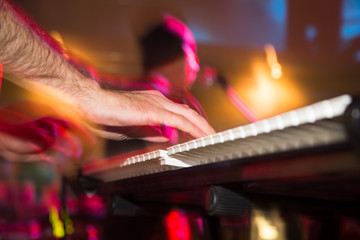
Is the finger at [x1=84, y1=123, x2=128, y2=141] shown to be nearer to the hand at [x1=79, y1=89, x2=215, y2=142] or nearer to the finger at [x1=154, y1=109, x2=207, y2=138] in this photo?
the hand at [x1=79, y1=89, x2=215, y2=142]

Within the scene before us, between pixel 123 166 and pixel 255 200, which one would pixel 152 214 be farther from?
pixel 255 200

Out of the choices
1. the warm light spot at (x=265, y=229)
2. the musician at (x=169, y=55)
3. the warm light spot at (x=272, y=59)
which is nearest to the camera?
the warm light spot at (x=265, y=229)

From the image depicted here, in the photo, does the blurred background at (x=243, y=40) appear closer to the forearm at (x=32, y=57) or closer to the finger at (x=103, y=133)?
the finger at (x=103, y=133)

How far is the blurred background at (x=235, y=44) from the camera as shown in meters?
3.69

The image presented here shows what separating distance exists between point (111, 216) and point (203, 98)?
2988 millimetres

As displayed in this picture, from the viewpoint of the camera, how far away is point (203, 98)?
4227 millimetres

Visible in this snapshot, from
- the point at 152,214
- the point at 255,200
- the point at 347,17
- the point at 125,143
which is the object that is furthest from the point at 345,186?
the point at 347,17

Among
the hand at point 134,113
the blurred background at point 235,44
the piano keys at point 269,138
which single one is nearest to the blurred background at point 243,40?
the blurred background at point 235,44

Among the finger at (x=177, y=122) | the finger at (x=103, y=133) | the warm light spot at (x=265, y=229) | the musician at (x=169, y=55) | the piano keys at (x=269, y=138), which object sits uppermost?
the musician at (x=169, y=55)

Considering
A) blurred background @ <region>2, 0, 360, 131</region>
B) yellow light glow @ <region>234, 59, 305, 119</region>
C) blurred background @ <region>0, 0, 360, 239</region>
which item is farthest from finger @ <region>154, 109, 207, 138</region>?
yellow light glow @ <region>234, 59, 305, 119</region>

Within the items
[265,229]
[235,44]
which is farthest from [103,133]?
[235,44]

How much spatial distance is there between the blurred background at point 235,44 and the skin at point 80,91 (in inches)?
92.1

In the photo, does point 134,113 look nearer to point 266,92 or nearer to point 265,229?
point 265,229

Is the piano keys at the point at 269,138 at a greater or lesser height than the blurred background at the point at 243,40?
lesser
